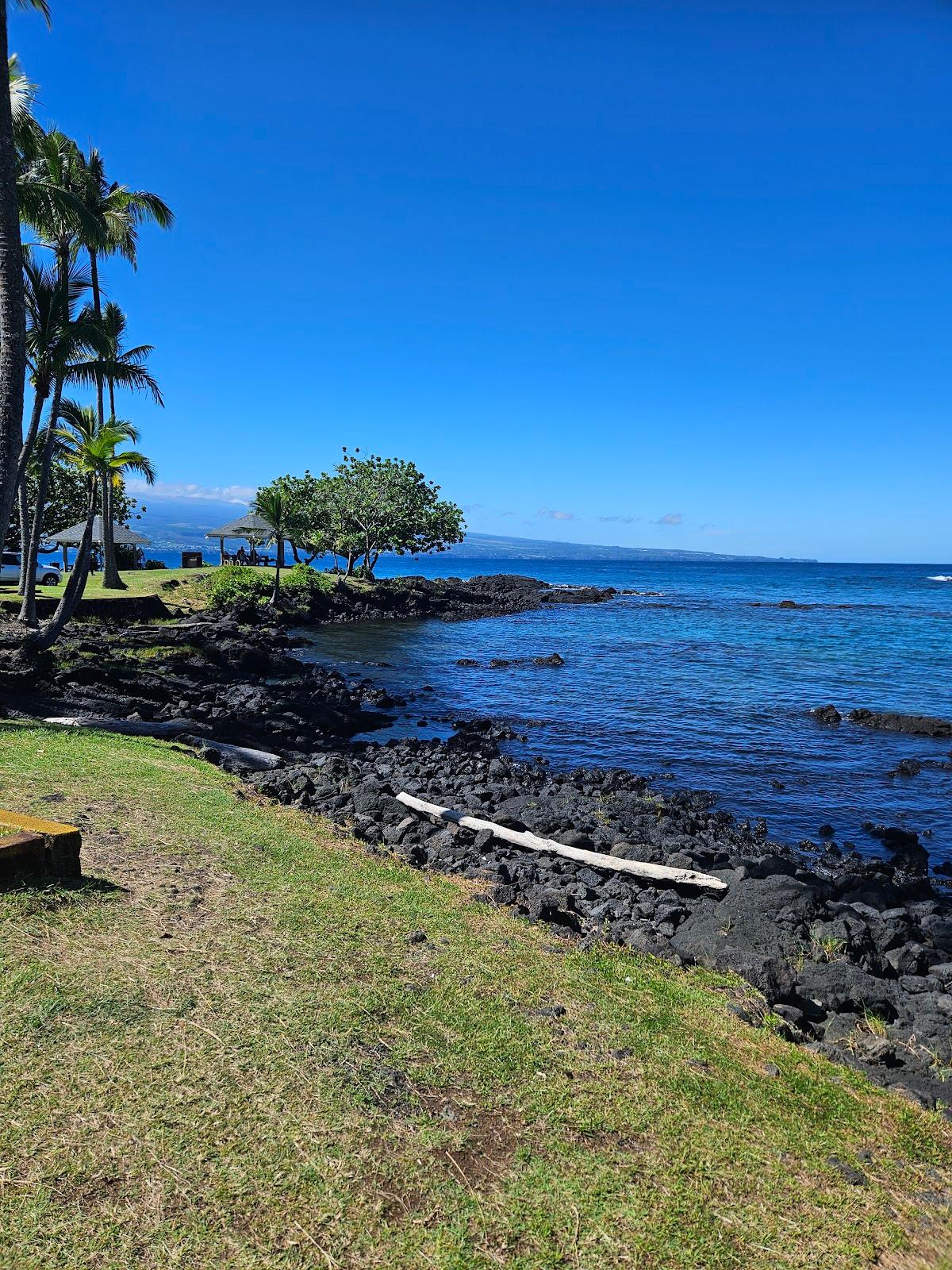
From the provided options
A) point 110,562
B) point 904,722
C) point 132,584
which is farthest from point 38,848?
point 132,584

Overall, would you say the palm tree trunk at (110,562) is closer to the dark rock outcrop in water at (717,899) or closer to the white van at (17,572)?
the white van at (17,572)

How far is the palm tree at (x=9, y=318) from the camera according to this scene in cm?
1294

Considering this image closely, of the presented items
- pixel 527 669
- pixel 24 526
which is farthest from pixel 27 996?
pixel 527 669

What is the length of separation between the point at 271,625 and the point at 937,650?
120 feet

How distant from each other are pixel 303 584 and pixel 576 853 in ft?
135

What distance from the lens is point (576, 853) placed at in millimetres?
10922

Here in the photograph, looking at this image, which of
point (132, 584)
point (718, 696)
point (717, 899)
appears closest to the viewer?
point (717, 899)

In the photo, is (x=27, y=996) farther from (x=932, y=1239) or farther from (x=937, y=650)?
(x=937, y=650)

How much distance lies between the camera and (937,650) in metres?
44.6

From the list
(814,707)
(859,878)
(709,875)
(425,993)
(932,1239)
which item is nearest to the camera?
(932,1239)

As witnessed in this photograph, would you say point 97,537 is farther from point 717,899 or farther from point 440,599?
point 717,899

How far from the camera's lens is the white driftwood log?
10.0 metres

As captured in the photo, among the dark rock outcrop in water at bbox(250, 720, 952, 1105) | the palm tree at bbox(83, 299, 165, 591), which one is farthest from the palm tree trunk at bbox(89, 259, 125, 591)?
the dark rock outcrop in water at bbox(250, 720, 952, 1105)

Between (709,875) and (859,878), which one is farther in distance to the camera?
(859,878)
